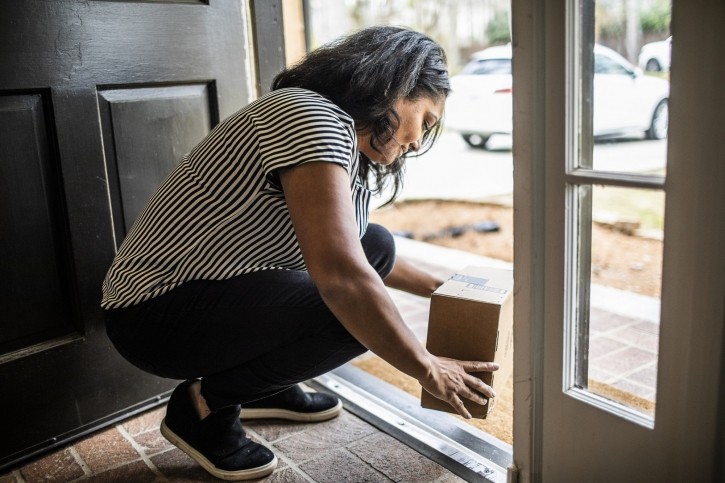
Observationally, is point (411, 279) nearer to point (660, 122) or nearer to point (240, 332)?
point (240, 332)

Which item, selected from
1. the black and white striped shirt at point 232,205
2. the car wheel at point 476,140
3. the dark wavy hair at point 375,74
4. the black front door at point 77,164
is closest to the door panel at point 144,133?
the black front door at point 77,164

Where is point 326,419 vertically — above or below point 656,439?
→ below

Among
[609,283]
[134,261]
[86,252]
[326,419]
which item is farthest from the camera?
[609,283]

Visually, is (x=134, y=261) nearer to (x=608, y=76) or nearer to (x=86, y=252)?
(x=86, y=252)

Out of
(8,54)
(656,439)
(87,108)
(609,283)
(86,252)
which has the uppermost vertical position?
(8,54)

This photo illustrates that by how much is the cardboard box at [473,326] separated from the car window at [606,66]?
0.51 meters

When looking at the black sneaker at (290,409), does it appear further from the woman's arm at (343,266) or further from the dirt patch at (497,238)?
the dirt patch at (497,238)

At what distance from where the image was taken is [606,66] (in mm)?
1226

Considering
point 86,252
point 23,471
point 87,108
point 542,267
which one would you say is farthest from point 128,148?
point 542,267

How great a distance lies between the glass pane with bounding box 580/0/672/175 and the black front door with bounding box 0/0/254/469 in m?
1.16

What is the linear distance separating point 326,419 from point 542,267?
0.88 meters

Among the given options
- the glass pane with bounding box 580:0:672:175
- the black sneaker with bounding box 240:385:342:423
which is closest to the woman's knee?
the black sneaker with bounding box 240:385:342:423

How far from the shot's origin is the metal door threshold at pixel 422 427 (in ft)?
5.37

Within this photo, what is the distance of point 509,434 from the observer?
1.89 m
